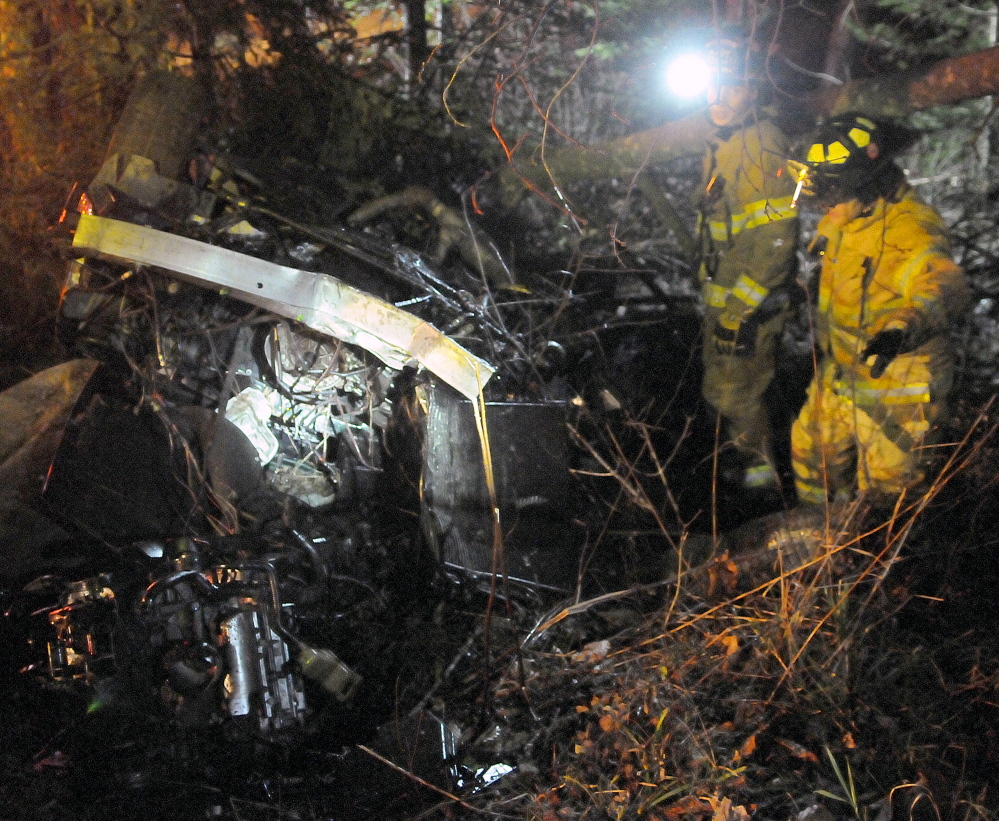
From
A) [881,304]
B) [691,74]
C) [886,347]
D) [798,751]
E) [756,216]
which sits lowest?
[798,751]

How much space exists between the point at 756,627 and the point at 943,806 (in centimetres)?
83

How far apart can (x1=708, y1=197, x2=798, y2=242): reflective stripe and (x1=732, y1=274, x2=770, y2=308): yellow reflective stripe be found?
31cm

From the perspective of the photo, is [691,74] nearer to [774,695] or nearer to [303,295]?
[303,295]

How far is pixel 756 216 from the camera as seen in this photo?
4.46 metres

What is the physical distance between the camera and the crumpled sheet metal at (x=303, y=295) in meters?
3.36

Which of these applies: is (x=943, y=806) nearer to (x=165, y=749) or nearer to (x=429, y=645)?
(x=429, y=645)

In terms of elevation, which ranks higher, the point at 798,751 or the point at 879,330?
the point at 879,330

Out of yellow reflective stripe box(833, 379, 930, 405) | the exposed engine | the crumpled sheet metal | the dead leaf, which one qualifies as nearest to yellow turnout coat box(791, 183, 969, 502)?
yellow reflective stripe box(833, 379, 930, 405)

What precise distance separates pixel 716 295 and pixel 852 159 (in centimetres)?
110

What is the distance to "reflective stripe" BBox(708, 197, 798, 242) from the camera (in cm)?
432

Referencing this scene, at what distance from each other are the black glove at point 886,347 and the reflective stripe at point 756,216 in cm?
90

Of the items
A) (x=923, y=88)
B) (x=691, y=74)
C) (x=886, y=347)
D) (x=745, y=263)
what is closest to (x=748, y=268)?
(x=745, y=263)

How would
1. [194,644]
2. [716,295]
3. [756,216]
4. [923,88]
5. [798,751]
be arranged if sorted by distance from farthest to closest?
[716,295]
[756,216]
[923,88]
[194,644]
[798,751]

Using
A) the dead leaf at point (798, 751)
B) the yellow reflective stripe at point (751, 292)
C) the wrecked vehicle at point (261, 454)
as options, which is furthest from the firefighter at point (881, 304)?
the wrecked vehicle at point (261, 454)
